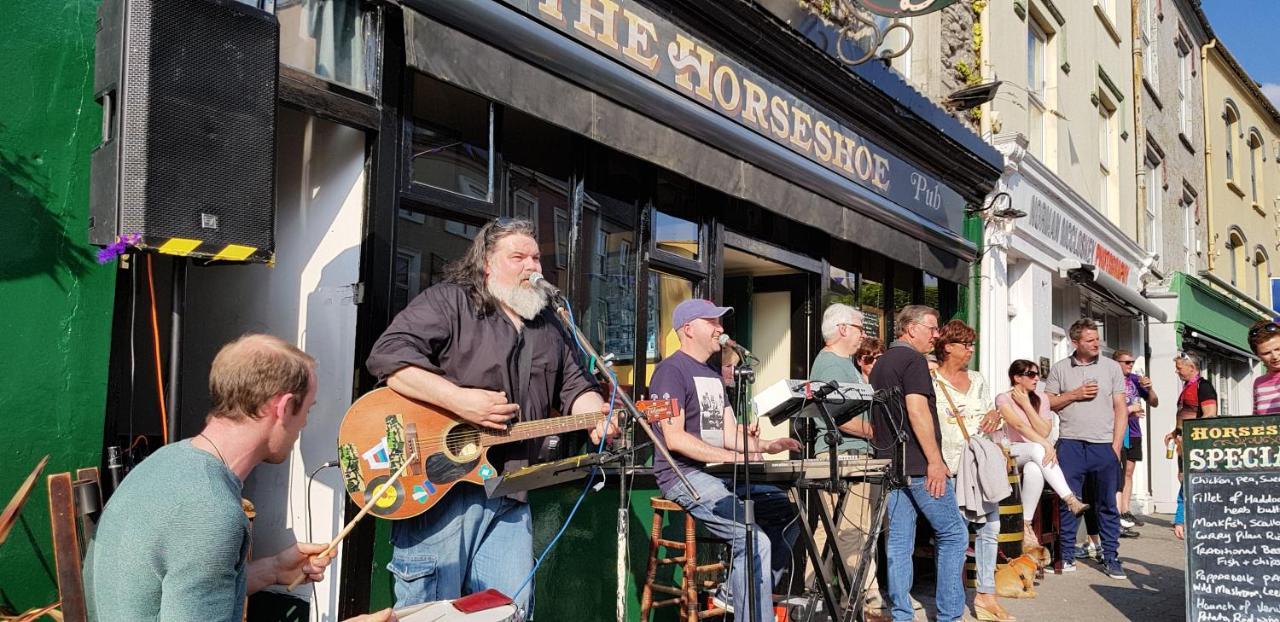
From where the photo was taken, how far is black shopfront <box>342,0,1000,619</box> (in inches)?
162

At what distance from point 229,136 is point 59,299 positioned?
2.38 feet

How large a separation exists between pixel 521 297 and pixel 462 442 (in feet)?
1.93

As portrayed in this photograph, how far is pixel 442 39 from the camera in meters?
4.02

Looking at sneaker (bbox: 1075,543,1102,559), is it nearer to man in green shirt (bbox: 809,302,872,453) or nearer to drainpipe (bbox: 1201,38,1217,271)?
man in green shirt (bbox: 809,302,872,453)

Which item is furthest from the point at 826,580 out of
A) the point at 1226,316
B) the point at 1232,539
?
the point at 1226,316

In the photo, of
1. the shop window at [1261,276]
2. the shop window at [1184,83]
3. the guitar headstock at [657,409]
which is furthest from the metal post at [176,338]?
the shop window at [1261,276]

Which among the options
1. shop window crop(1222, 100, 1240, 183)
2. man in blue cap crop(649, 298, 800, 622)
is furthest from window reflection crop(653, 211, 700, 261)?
shop window crop(1222, 100, 1240, 183)

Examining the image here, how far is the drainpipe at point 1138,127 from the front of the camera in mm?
15805

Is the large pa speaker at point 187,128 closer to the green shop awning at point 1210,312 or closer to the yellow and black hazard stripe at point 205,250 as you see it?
the yellow and black hazard stripe at point 205,250

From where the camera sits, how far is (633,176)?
564cm

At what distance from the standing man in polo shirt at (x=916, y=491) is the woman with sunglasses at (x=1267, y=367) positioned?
6.36 feet

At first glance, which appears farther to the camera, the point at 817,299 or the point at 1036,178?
the point at 1036,178

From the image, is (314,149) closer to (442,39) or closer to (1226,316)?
(442,39)

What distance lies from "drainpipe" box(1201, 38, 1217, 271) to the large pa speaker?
2142cm
